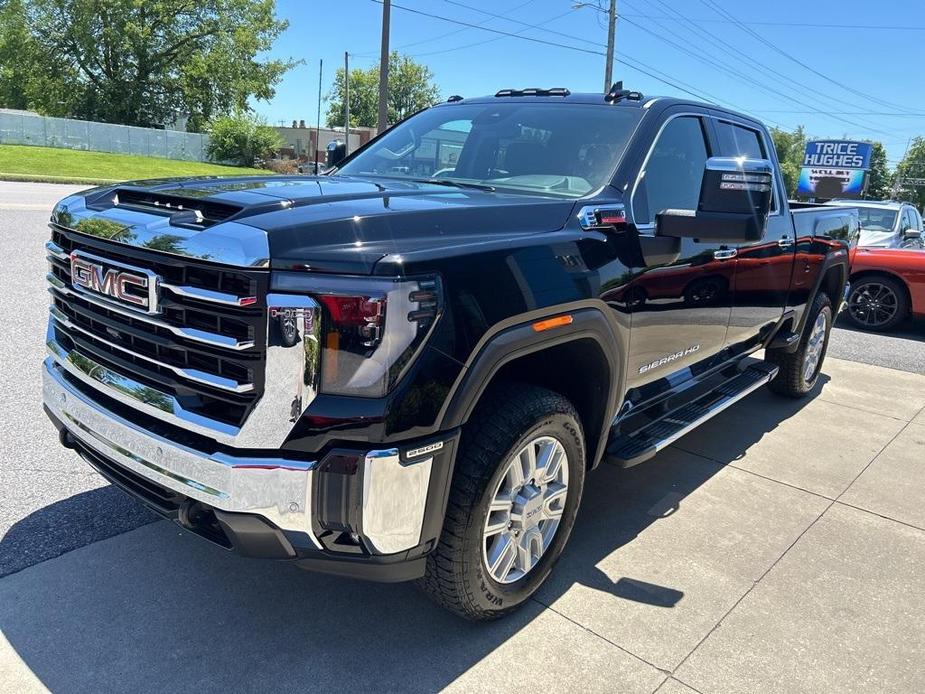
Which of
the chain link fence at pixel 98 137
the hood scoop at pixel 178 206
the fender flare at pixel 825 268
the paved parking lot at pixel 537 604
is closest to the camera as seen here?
the hood scoop at pixel 178 206

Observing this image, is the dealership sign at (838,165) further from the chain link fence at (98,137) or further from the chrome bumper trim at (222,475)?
the chain link fence at (98,137)

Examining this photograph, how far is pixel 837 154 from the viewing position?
36.1 metres

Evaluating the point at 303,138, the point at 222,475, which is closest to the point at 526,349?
the point at 222,475

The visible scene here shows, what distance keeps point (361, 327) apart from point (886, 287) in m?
9.55

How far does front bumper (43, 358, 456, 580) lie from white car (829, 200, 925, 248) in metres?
11.1

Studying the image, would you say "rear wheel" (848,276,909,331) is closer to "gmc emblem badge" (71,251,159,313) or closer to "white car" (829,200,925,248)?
"white car" (829,200,925,248)

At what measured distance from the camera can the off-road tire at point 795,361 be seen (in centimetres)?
577

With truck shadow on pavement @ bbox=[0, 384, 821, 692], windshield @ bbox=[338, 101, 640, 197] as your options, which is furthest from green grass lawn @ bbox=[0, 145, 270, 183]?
truck shadow on pavement @ bbox=[0, 384, 821, 692]

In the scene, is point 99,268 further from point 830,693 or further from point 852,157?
point 852,157

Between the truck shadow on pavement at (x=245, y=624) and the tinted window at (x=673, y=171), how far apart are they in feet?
5.34

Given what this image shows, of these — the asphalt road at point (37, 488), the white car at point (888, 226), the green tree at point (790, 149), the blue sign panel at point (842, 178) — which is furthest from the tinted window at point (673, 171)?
the green tree at point (790, 149)

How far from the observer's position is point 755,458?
4.81 meters

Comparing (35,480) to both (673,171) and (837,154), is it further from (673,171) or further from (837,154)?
(837,154)

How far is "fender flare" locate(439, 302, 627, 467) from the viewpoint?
230 cm
